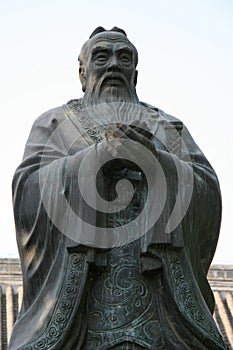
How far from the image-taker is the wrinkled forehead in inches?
263

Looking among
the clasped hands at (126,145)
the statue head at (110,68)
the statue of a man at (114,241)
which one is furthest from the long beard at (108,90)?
the clasped hands at (126,145)

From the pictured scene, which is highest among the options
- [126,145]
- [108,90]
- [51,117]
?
[108,90]

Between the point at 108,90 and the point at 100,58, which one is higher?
the point at 100,58

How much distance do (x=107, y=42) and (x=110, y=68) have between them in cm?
21

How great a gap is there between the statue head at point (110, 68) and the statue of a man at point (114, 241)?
367 millimetres

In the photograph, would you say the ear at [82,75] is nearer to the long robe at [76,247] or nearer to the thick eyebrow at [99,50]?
the thick eyebrow at [99,50]

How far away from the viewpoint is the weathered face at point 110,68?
21.7 ft

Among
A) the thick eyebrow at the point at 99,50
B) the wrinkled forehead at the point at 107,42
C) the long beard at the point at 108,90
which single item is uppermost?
the wrinkled forehead at the point at 107,42

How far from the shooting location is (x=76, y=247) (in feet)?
18.6

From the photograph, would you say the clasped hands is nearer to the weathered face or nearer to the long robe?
the long robe

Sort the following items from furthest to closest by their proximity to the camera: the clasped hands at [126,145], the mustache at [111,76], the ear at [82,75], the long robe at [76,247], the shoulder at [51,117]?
the ear at [82,75] < the mustache at [111,76] < the shoulder at [51,117] < the clasped hands at [126,145] < the long robe at [76,247]

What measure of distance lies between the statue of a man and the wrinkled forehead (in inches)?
25.2

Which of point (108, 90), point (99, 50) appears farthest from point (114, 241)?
point (99, 50)

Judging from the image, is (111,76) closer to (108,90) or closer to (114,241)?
(108,90)
